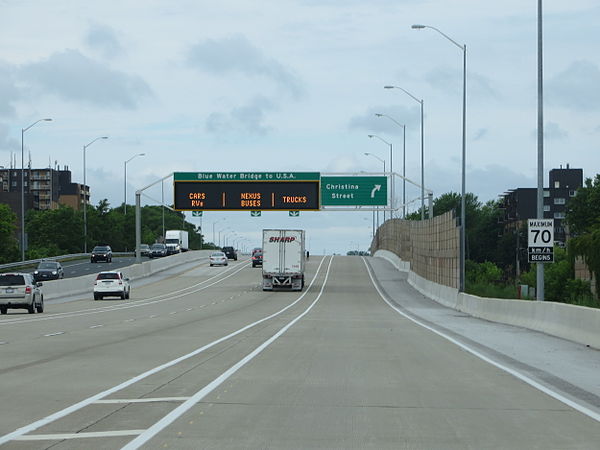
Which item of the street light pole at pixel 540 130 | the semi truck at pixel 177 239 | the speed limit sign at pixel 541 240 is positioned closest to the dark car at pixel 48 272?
the semi truck at pixel 177 239

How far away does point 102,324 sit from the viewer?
109 ft

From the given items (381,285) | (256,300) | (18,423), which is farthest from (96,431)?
(381,285)

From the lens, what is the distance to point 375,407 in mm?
12594

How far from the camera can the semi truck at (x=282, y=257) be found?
6919 centimetres

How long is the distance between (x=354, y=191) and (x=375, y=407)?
6283cm

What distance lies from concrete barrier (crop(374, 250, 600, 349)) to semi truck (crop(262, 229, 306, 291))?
2050 centimetres

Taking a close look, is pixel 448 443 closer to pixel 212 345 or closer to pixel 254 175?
pixel 212 345

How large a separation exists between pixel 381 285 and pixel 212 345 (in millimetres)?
55461

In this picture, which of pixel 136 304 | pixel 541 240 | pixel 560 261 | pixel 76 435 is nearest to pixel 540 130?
pixel 541 240

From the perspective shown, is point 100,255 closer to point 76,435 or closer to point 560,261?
point 560,261

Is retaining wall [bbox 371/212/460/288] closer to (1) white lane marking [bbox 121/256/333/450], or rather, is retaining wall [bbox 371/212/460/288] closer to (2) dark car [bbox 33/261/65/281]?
(2) dark car [bbox 33/261/65/281]

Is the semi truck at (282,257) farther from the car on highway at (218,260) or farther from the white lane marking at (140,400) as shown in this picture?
the white lane marking at (140,400)

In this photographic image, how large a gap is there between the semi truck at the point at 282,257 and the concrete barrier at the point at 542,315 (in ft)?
67.3

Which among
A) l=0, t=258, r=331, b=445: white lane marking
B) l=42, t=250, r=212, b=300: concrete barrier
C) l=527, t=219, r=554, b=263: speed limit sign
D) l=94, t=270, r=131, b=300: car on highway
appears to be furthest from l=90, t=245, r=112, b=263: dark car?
l=0, t=258, r=331, b=445: white lane marking
